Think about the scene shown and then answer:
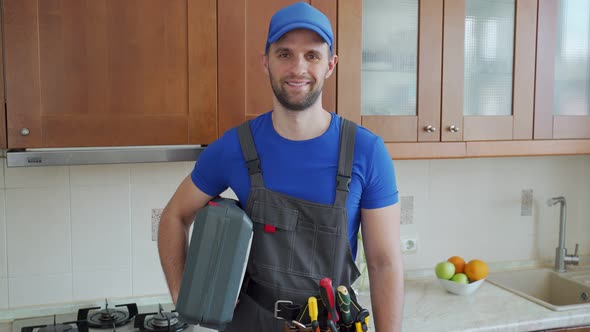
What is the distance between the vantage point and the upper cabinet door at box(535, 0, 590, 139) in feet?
7.23

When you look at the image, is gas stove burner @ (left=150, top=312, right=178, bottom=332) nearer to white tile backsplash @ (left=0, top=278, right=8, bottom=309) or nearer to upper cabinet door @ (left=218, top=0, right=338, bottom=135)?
white tile backsplash @ (left=0, top=278, right=8, bottom=309)

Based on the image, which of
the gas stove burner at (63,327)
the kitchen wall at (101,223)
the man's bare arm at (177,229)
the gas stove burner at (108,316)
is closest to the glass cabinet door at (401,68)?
the kitchen wall at (101,223)

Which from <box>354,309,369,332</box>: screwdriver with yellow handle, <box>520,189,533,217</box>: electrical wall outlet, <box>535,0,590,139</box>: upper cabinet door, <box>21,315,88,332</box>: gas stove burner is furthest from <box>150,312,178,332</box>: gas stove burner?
<box>520,189,533,217</box>: electrical wall outlet

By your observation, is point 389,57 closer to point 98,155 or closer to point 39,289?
point 98,155

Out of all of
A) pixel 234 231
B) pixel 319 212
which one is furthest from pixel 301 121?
pixel 234 231

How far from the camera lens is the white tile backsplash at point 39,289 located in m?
2.04

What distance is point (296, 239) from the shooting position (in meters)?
1.51

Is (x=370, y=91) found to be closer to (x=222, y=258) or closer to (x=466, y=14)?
(x=466, y=14)

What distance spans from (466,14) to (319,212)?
1036mm

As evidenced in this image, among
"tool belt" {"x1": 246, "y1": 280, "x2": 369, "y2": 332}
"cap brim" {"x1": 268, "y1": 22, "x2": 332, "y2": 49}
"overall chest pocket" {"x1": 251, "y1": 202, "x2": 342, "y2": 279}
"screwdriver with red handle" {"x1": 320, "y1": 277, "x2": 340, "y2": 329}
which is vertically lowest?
"tool belt" {"x1": 246, "y1": 280, "x2": 369, "y2": 332}

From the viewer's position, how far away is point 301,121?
59.4 inches

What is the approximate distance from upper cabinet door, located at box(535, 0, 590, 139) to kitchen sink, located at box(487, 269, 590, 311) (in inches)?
25.0

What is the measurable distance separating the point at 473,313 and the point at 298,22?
122cm

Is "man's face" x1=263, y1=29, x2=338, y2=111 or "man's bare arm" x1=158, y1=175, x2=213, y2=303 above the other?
"man's face" x1=263, y1=29, x2=338, y2=111
